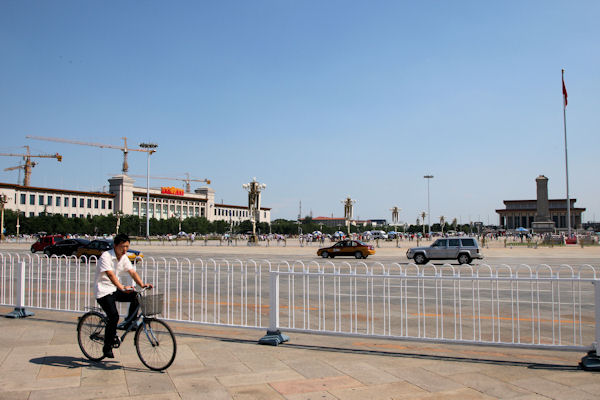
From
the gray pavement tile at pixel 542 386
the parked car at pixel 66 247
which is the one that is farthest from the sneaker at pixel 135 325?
the parked car at pixel 66 247

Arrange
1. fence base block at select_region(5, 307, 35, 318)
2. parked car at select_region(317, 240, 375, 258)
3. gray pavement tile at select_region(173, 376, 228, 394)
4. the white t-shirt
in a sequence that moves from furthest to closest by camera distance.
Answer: parked car at select_region(317, 240, 375, 258) < fence base block at select_region(5, 307, 35, 318) < the white t-shirt < gray pavement tile at select_region(173, 376, 228, 394)

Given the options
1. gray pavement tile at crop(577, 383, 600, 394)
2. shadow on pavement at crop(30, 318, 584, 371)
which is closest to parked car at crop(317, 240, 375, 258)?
shadow on pavement at crop(30, 318, 584, 371)

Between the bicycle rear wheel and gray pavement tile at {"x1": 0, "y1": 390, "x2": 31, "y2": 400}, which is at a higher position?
the bicycle rear wheel

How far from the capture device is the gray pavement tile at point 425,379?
17.7 feet

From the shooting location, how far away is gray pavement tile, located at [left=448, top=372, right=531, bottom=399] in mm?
5164

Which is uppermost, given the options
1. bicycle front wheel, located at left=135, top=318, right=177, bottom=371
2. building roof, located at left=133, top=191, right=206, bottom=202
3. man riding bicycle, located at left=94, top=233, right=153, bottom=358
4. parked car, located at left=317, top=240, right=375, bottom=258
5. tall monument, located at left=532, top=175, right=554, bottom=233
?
building roof, located at left=133, top=191, right=206, bottom=202

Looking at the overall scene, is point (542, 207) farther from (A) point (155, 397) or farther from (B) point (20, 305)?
(A) point (155, 397)

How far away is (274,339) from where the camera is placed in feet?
24.2

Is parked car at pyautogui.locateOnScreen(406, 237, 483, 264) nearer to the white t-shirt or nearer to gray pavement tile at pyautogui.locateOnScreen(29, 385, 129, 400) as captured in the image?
the white t-shirt

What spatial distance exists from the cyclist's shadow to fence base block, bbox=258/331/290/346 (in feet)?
6.74

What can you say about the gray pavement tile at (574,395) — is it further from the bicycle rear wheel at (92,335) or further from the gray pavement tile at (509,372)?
the bicycle rear wheel at (92,335)

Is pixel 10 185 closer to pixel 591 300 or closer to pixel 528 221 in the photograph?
pixel 591 300

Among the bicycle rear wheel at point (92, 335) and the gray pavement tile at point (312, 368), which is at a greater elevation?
the bicycle rear wheel at point (92, 335)

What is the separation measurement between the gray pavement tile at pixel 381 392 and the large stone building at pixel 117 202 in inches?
3749
